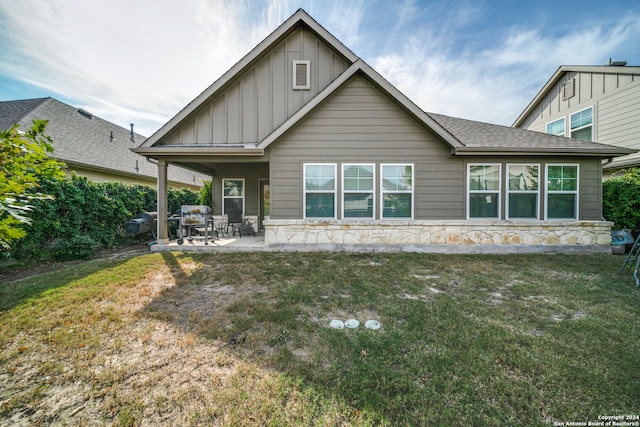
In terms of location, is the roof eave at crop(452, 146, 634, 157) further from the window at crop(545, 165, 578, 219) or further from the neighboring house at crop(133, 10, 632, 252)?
the window at crop(545, 165, 578, 219)

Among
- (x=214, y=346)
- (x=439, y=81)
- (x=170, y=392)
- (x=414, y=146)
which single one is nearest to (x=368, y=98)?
(x=414, y=146)

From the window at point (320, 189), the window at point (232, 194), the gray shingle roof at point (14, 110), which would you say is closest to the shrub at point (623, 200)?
the window at point (320, 189)

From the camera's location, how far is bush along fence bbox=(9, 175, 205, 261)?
5.79 meters

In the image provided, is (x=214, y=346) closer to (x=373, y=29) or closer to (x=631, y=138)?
(x=373, y=29)

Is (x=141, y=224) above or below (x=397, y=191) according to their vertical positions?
below

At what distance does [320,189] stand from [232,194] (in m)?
4.89

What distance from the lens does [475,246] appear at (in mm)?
6938

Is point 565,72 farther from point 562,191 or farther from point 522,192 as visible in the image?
point 522,192

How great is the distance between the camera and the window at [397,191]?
7.02 m

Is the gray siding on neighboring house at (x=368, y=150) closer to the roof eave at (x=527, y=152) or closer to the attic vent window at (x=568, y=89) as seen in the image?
the roof eave at (x=527, y=152)

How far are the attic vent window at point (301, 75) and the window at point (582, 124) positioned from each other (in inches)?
443

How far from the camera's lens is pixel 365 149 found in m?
6.97

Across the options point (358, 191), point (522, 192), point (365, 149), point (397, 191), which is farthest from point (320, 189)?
point (522, 192)

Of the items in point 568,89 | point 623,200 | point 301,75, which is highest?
point 568,89
